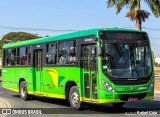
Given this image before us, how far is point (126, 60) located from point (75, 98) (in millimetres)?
2632

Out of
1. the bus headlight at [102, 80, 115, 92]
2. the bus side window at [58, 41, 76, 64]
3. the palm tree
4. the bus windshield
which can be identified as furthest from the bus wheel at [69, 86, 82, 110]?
the palm tree

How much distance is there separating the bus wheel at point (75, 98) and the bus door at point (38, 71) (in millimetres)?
3179

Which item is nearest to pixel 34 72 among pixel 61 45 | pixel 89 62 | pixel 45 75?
pixel 45 75

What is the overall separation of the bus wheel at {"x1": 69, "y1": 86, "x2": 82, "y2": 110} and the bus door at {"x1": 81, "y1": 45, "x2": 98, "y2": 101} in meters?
0.52

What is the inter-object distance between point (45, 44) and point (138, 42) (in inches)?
200

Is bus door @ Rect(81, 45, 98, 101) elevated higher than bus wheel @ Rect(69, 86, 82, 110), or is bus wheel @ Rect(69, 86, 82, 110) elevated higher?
bus door @ Rect(81, 45, 98, 101)

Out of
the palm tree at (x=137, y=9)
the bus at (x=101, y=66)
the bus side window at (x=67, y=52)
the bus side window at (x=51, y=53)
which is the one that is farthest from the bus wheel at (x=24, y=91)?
the palm tree at (x=137, y=9)

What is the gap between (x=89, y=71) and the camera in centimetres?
1373

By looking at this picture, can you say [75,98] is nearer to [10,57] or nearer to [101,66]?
[101,66]

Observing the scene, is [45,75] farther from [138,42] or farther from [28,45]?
[138,42]

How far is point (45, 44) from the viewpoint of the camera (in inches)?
682

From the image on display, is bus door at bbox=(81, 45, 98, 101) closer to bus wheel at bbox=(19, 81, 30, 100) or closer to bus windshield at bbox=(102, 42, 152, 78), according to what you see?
bus windshield at bbox=(102, 42, 152, 78)

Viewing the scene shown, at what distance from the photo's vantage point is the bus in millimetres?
13062

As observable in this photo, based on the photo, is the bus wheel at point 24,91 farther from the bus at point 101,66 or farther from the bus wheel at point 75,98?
the bus wheel at point 75,98
